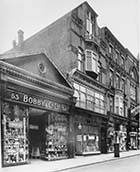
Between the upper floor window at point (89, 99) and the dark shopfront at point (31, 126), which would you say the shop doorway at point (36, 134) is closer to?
the dark shopfront at point (31, 126)

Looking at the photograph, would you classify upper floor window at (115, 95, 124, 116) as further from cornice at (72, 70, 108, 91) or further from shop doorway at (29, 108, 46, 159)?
shop doorway at (29, 108, 46, 159)

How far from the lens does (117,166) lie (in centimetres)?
207

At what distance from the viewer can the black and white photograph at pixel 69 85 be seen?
1.83 m

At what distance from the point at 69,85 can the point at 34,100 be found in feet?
1.35

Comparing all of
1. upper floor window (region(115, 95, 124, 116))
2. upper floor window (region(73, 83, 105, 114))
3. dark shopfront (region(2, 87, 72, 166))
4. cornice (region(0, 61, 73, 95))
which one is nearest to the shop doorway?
dark shopfront (region(2, 87, 72, 166))

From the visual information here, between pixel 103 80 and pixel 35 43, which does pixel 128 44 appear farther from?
pixel 35 43

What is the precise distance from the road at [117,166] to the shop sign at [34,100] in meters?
0.56

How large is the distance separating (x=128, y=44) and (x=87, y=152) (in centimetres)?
107

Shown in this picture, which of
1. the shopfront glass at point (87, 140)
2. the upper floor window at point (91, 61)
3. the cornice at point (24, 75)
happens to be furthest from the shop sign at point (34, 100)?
the upper floor window at point (91, 61)

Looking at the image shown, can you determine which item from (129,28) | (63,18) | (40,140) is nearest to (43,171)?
(40,140)

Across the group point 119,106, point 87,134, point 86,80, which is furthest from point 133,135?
point 86,80

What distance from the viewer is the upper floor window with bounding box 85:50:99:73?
2.66m

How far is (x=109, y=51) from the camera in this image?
102 inches

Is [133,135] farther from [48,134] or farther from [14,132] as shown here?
[14,132]
